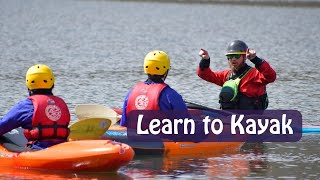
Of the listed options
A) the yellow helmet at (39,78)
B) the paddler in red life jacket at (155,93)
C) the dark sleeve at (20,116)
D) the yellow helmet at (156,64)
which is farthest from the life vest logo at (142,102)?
the dark sleeve at (20,116)

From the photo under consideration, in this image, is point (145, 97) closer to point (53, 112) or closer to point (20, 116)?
point (53, 112)

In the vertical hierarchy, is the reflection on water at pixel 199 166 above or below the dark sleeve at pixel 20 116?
below

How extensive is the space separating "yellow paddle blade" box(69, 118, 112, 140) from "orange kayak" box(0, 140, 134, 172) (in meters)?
0.91

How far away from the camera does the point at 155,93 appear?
17109 mm

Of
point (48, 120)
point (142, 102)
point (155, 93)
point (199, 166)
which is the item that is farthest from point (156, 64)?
point (48, 120)

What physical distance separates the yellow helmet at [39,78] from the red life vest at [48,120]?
19cm

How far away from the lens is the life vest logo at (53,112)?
15633 millimetres

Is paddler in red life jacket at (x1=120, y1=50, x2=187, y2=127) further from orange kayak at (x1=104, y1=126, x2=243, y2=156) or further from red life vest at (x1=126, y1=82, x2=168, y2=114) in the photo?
orange kayak at (x1=104, y1=126, x2=243, y2=156)

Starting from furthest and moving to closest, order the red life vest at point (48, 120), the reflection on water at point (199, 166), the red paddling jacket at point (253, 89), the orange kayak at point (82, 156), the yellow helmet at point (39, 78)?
the red paddling jacket at point (253, 89) < the reflection on water at point (199, 166) < the yellow helmet at point (39, 78) < the red life vest at point (48, 120) < the orange kayak at point (82, 156)

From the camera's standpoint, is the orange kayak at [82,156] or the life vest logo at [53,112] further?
the life vest logo at [53,112]

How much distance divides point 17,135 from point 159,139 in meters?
2.36

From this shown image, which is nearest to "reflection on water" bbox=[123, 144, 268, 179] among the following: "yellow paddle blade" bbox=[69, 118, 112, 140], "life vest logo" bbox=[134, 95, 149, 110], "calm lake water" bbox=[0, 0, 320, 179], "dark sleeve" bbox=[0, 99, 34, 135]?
"calm lake water" bbox=[0, 0, 320, 179]

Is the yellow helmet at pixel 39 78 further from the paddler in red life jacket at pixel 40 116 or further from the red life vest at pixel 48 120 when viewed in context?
the red life vest at pixel 48 120

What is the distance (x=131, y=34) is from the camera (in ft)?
183
